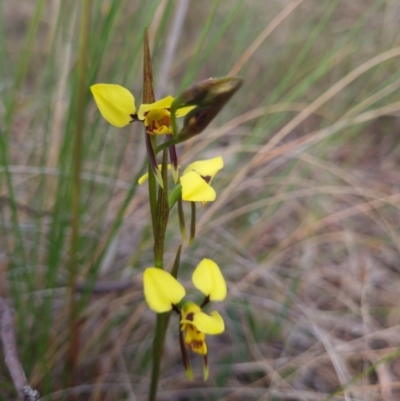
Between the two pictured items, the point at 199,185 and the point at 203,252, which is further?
the point at 203,252

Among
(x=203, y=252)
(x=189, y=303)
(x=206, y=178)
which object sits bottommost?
(x=203, y=252)

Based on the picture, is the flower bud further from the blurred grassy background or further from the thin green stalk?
the blurred grassy background

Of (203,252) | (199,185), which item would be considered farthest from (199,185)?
(203,252)

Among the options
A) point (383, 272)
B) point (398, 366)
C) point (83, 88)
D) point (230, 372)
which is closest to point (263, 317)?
point (230, 372)

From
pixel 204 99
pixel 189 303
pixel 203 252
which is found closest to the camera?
pixel 204 99

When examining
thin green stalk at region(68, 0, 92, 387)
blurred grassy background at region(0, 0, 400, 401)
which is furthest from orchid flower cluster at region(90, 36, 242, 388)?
blurred grassy background at region(0, 0, 400, 401)

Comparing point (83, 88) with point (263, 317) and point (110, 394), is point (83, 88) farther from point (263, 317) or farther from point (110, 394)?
point (263, 317)

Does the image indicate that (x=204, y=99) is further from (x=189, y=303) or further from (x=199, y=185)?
(x=189, y=303)
